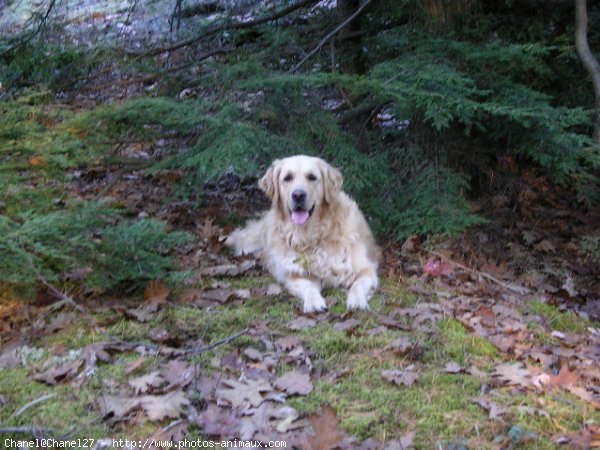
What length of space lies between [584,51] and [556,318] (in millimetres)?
2877

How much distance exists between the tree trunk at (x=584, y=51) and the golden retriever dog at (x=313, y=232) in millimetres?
2581

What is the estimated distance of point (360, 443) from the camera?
9.52 feet

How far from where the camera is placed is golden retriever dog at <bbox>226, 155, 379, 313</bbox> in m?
5.48

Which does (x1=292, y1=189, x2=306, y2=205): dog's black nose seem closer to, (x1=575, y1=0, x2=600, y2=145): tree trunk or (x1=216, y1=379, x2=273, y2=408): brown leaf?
(x1=216, y1=379, x2=273, y2=408): brown leaf

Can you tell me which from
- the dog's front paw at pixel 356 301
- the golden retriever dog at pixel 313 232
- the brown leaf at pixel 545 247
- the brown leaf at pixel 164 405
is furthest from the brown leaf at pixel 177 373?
the brown leaf at pixel 545 247

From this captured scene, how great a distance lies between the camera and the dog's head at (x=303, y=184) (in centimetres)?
551

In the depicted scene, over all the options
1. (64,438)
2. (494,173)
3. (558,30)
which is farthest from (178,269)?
(558,30)

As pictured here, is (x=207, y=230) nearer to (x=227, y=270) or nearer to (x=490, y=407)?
(x=227, y=270)

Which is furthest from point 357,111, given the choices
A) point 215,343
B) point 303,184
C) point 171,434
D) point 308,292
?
point 171,434

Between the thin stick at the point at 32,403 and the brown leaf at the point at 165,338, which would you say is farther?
the brown leaf at the point at 165,338

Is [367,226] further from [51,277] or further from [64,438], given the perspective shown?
[64,438]

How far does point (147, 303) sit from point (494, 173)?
173 inches

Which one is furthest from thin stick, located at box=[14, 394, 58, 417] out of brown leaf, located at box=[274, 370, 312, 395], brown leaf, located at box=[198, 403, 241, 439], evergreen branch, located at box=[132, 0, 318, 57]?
evergreen branch, located at box=[132, 0, 318, 57]

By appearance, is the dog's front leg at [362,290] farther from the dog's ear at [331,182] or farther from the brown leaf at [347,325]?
the dog's ear at [331,182]
